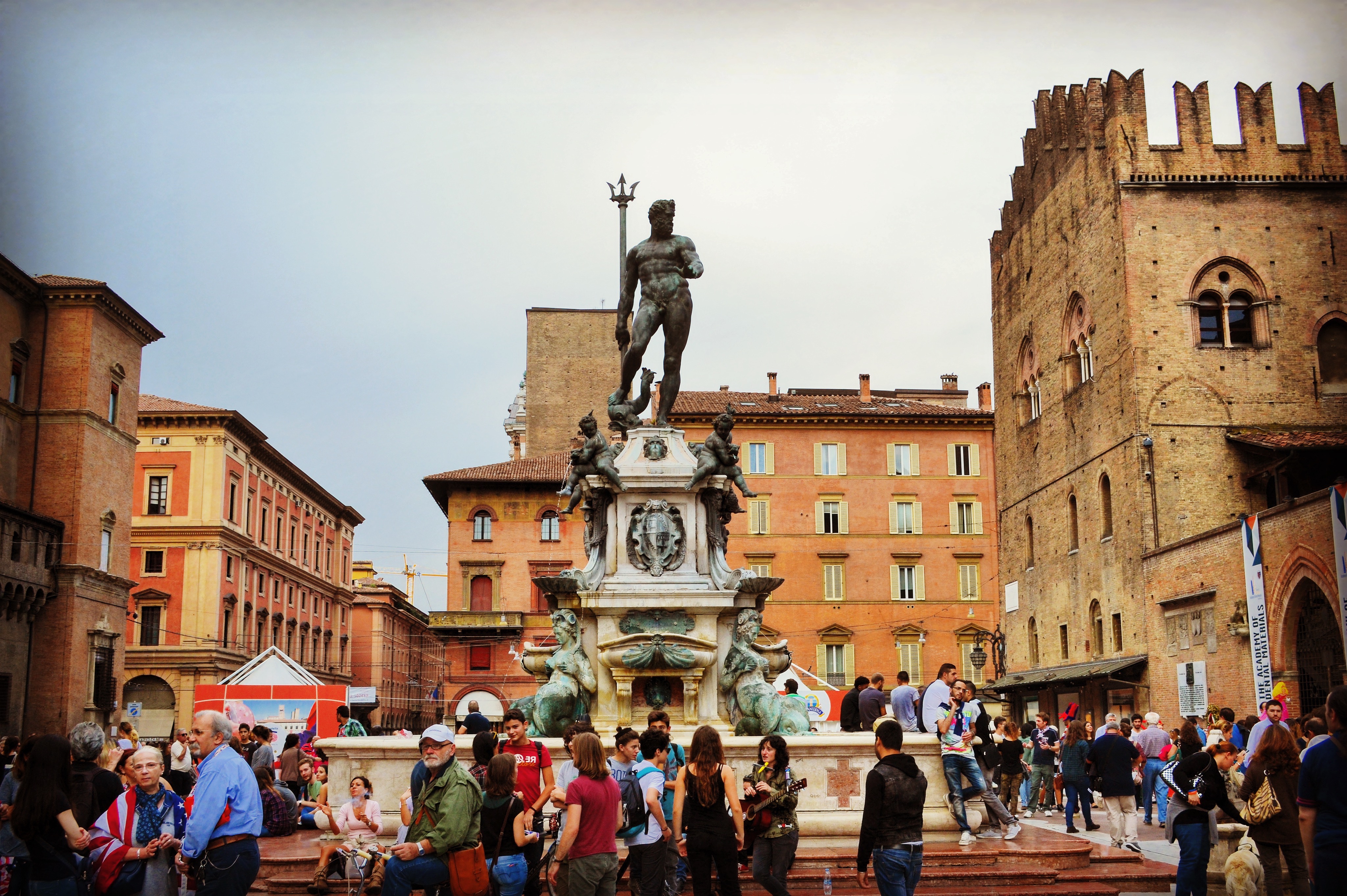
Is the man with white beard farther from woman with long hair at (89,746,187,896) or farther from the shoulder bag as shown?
the shoulder bag

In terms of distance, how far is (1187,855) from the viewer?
9.12 m

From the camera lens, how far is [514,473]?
65.4 meters

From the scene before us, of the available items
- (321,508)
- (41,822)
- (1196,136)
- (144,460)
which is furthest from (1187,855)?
(321,508)

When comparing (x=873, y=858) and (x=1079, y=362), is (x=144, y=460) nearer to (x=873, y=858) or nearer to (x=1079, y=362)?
(x=1079, y=362)

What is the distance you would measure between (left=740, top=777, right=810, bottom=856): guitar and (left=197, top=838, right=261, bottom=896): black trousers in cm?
305

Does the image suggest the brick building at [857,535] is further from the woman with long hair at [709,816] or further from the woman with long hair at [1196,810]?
the woman with long hair at [709,816]

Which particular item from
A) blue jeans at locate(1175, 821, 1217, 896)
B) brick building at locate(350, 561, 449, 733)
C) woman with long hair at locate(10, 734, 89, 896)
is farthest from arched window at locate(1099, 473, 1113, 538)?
brick building at locate(350, 561, 449, 733)

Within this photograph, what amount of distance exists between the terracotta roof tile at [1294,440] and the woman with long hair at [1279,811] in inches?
1144

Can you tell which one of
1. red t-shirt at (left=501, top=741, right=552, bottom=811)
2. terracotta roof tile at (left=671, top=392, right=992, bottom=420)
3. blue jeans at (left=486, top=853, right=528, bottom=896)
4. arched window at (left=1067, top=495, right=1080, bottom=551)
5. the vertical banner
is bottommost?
blue jeans at (left=486, top=853, right=528, bottom=896)

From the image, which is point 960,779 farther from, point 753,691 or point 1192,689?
point 1192,689

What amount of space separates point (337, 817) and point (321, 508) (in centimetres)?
7190

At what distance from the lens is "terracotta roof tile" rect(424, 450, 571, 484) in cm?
6450

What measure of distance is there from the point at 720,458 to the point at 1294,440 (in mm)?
27346

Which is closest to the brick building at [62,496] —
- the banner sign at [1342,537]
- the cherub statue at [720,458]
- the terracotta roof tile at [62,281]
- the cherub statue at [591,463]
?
the terracotta roof tile at [62,281]
